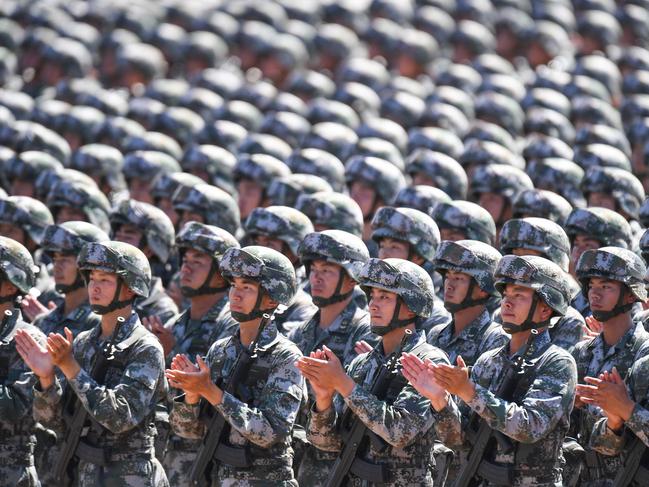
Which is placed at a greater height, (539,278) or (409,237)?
(539,278)

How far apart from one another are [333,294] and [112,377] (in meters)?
2.05

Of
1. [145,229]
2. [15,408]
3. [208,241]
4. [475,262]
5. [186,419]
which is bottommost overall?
[145,229]

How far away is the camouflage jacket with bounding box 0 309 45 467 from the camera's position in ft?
35.8

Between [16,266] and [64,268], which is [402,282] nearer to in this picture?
[16,266]

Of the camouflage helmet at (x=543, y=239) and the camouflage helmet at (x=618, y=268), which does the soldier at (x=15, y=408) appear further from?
the camouflage helmet at (x=543, y=239)

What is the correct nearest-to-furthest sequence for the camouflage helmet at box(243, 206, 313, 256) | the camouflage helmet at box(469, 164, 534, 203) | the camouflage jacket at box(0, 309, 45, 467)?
1. the camouflage jacket at box(0, 309, 45, 467)
2. the camouflage helmet at box(243, 206, 313, 256)
3. the camouflage helmet at box(469, 164, 534, 203)

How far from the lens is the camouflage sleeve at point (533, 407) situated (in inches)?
372

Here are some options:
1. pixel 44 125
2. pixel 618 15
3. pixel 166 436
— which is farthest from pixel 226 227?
pixel 618 15

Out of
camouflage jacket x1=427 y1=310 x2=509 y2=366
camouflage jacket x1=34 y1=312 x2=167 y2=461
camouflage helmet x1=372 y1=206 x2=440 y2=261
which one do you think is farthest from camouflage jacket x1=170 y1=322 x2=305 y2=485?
camouflage helmet x1=372 y1=206 x2=440 y2=261

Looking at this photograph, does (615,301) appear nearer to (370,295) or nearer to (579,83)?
(370,295)

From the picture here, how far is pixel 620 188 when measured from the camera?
15195 millimetres

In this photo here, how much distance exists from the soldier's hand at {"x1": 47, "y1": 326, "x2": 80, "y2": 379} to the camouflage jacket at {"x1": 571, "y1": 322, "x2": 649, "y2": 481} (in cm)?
333

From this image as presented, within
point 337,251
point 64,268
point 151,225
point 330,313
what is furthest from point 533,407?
point 151,225

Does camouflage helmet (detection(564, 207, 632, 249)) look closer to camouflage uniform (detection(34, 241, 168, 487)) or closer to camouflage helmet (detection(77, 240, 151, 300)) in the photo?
camouflage helmet (detection(77, 240, 151, 300))
